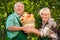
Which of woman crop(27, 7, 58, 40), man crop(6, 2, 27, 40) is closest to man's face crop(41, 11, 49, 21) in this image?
woman crop(27, 7, 58, 40)

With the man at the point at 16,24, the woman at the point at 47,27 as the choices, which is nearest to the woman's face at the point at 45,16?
the woman at the point at 47,27

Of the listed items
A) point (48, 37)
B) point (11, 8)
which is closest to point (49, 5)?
point (11, 8)

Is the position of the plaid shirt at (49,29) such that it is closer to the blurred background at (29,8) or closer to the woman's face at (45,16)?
the woman's face at (45,16)

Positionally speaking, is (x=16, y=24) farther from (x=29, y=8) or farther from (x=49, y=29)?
(x=29, y=8)

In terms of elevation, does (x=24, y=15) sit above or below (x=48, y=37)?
above

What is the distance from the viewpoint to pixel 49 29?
15.7 feet

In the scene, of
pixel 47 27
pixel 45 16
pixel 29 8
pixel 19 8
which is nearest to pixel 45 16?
pixel 45 16

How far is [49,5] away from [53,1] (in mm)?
144

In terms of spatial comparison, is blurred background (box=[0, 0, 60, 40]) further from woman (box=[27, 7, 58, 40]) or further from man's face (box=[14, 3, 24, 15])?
man's face (box=[14, 3, 24, 15])

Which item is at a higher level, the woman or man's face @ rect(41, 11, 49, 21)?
man's face @ rect(41, 11, 49, 21)

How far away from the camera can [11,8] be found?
5676 mm

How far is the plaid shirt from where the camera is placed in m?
4.77

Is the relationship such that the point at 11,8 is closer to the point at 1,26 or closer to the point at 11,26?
the point at 1,26

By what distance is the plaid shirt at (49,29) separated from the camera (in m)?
4.77
